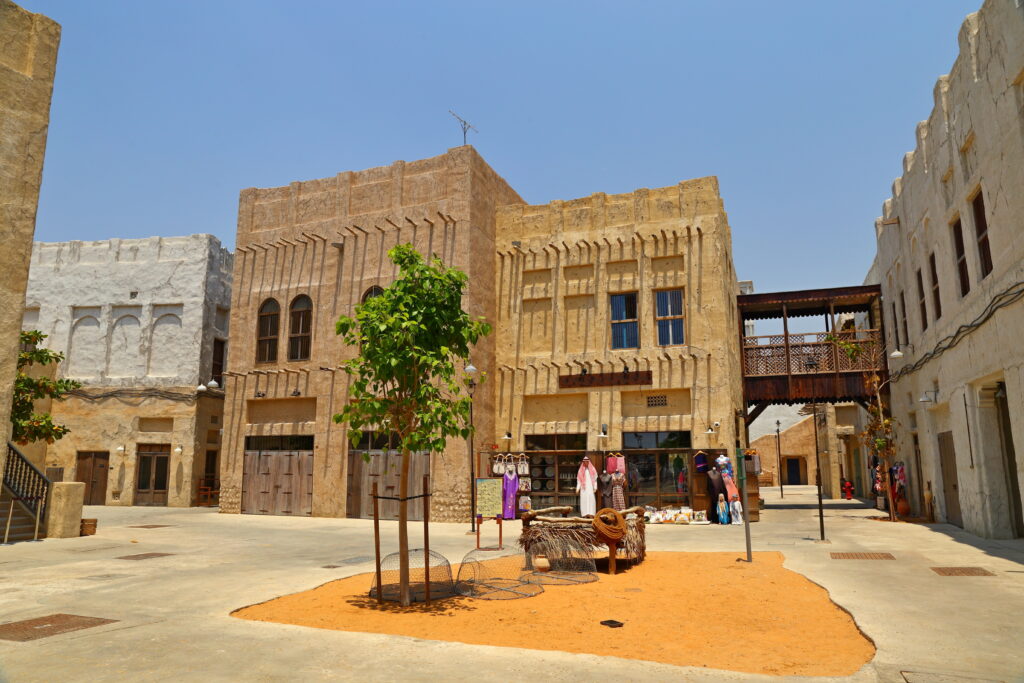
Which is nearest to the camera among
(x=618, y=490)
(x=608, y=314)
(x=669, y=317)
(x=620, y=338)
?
(x=618, y=490)

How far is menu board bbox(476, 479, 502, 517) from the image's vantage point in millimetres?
13289

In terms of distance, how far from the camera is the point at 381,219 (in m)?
24.4

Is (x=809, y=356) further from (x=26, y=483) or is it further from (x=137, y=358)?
(x=137, y=358)

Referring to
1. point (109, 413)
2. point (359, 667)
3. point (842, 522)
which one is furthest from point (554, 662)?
point (109, 413)

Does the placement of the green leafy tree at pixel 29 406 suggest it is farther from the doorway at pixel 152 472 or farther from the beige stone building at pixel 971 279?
the beige stone building at pixel 971 279

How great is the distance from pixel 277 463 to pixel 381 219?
9552 millimetres

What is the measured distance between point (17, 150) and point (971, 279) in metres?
17.0

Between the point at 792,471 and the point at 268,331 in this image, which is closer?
the point at 268,331

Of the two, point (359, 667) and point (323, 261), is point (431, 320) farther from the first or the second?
point (323, 261)

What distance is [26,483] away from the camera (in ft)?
52.7

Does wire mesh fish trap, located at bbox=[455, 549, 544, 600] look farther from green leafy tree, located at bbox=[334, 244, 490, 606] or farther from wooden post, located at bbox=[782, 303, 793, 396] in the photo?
wooden post, located at bbox=[782, 303, 793, 396]

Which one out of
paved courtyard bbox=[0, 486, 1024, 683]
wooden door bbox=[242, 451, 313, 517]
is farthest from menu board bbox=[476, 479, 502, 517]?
wooden door bbox=[242, 451, 313, 517]

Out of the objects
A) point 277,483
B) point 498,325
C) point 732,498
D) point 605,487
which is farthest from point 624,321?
point 277,483

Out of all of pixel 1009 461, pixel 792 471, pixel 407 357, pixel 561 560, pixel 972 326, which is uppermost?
pixel 972 326
